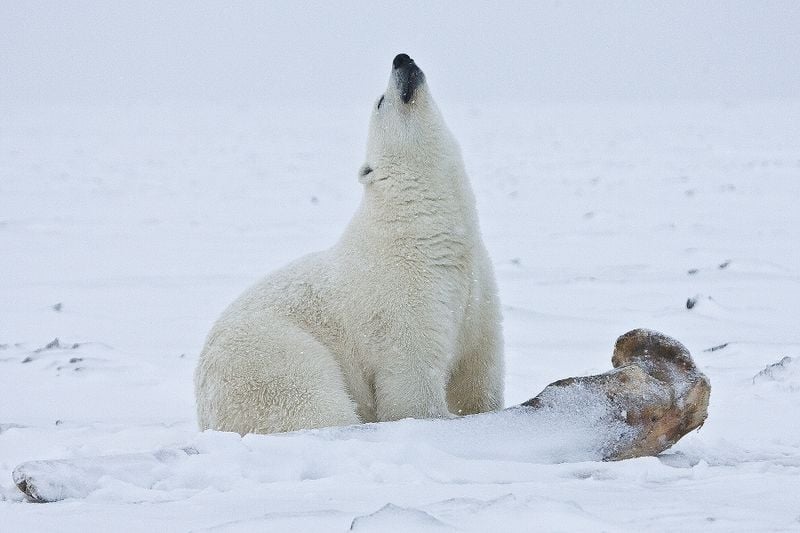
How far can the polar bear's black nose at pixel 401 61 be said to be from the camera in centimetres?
424

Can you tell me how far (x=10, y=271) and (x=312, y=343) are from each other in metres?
4.97

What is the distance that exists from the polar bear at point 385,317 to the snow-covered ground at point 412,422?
19.0 inches

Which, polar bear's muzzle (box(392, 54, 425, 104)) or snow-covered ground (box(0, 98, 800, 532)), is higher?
polar bear's muzzle (box(392, 54, 425, 104))

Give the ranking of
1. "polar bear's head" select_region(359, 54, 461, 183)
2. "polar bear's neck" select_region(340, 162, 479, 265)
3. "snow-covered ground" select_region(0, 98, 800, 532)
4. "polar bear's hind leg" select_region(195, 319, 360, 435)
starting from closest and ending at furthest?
1. "snow-covered ground" select_region(0, 98, 800, 532)
2. "polar bear's hind leg" select_region(195, 319, 360, 435)
3. "polar bear's neck" select_region(340, 162, 479, 265)
4. "polar bear's head" select_region(359, 54, 461, 183)

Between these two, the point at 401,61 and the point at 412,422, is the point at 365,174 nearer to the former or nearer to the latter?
the point at 401,61

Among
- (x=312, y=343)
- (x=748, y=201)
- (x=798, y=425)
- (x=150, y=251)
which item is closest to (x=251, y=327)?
(x=312, y=343)

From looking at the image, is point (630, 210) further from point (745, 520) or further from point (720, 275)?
point (745, 520)

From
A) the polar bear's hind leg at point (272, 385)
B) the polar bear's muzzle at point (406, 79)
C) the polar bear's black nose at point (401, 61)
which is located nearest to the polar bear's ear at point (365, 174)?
the polar bear's muzzle at point (406, 79)

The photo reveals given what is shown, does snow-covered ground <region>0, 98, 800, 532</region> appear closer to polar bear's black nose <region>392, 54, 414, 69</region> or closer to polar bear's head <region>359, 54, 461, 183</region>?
polar bear's head <region>359, 54, 461, 183</region>

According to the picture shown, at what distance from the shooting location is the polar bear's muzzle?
4.18 metres

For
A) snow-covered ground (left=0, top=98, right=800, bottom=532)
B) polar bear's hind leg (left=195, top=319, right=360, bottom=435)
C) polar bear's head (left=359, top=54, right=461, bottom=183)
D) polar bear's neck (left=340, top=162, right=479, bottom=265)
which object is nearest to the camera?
snow-covered ground (left=0, top=98, right=800, bottom=532)

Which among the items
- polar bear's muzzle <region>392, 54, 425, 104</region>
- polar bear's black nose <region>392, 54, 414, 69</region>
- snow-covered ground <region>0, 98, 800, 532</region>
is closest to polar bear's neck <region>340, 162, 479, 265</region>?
polar bear's muzzle <region>392, 54, 425, 104</region>

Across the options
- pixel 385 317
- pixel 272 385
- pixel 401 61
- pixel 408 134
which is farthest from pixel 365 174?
pixel 272 385

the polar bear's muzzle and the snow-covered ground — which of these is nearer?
the snow-covered ground
